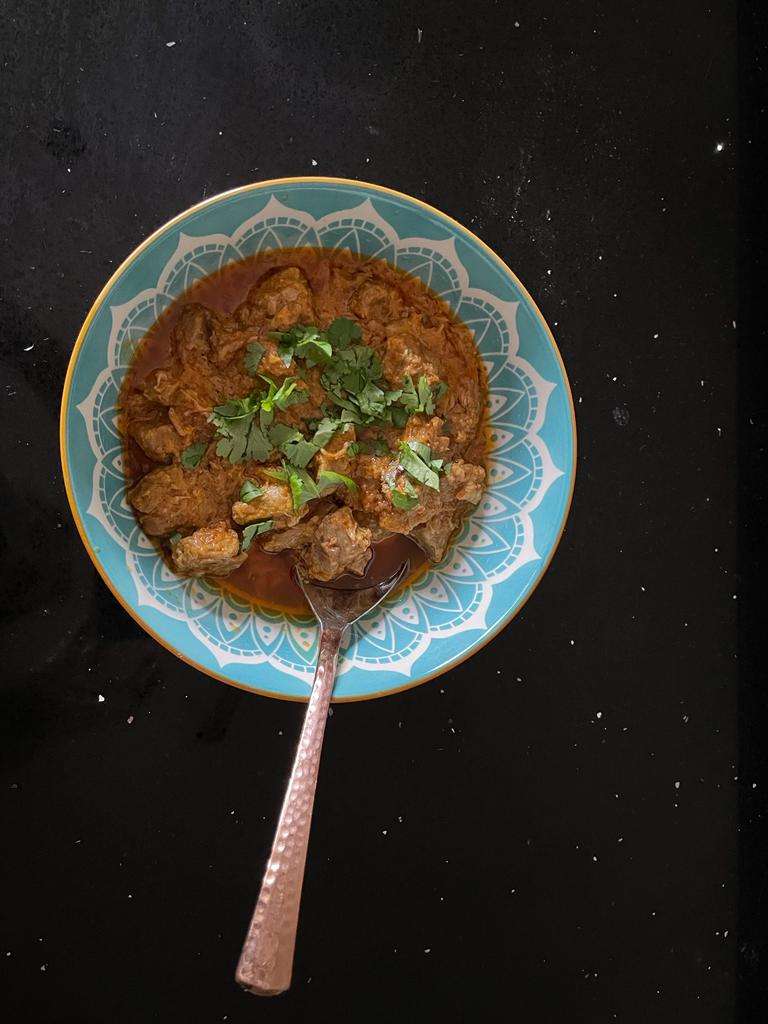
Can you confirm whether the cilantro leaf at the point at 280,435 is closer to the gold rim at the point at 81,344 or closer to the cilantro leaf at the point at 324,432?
the cilantro leaf at the point at 324,432

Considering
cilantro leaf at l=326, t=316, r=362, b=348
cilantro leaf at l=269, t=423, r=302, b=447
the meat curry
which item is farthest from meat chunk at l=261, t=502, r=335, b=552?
cilantro leaf at l=326, t=316, r=362, b=348

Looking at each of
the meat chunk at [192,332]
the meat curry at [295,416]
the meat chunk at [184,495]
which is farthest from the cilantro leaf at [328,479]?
the meat chunk at [192,332]

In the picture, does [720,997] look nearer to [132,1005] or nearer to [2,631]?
[132,1005]

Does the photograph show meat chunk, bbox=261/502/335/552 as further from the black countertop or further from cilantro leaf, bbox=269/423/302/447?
the black countertop

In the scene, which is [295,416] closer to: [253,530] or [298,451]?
[298,451]

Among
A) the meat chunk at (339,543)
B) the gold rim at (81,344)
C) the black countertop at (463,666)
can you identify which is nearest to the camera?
the gold rim at (81,344)

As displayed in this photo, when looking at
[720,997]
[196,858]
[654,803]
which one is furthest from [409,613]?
[720,997]
